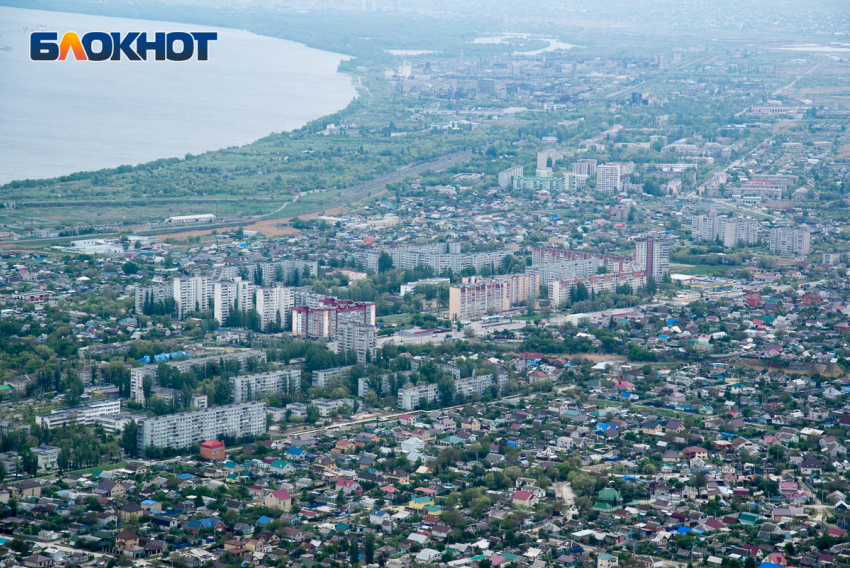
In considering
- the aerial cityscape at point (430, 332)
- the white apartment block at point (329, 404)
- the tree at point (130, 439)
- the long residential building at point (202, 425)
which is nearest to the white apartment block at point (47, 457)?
the aerial cityscape at point (430, 332)

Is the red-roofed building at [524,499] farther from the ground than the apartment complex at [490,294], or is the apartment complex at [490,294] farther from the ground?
the apartment complex at [490,294]

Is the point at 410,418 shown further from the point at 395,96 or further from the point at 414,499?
the point at 395,96

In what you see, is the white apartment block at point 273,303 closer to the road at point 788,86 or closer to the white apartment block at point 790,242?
the white apartment block at point 790,242

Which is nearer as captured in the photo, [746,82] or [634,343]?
[634,343]

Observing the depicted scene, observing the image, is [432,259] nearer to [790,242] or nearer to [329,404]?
[790,242]

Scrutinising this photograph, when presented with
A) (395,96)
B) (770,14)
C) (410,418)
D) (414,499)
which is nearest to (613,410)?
(410,418)

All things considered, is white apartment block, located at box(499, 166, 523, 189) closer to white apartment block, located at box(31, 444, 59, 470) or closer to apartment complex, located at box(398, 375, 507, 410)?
apartment complex, located at box(398, 375, 507, 410)
